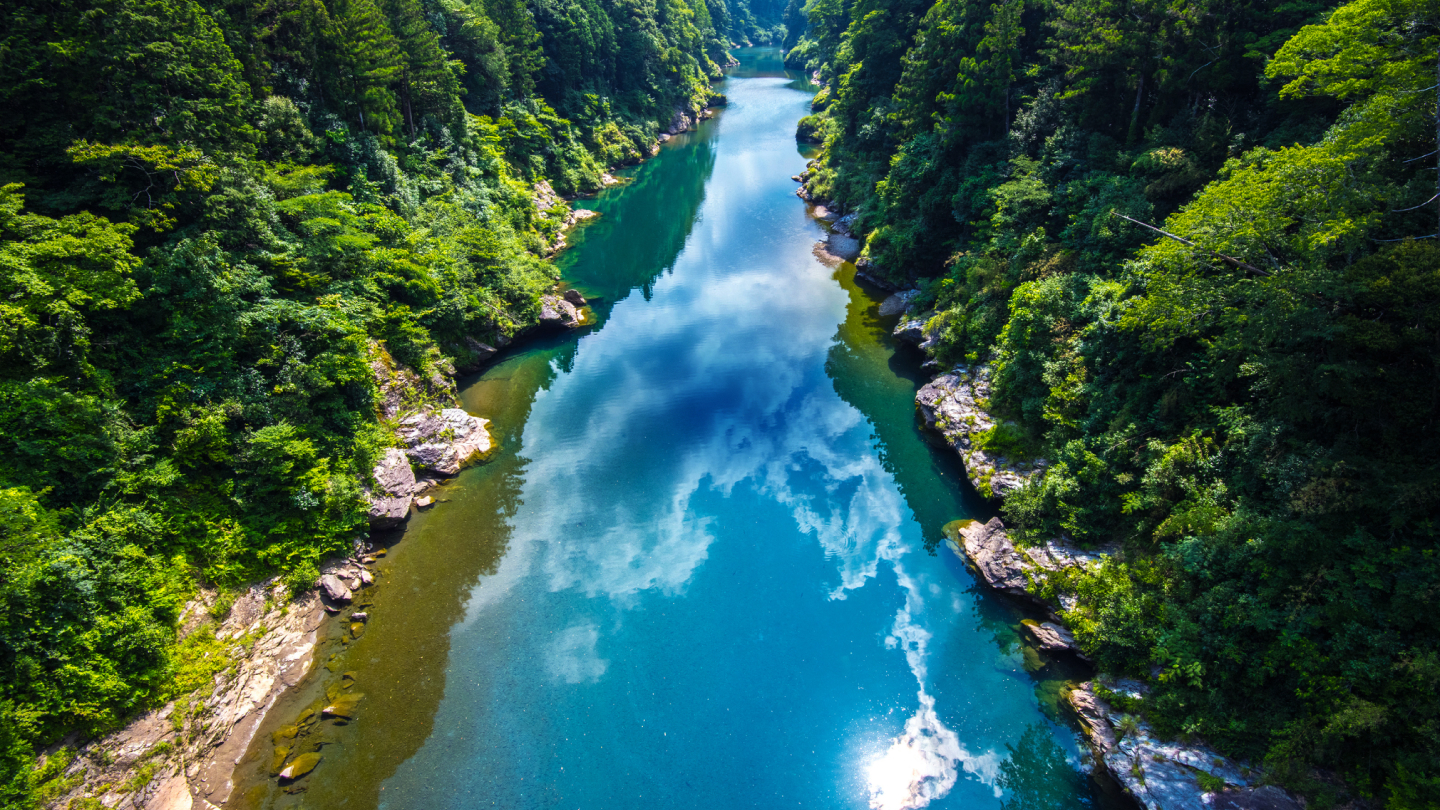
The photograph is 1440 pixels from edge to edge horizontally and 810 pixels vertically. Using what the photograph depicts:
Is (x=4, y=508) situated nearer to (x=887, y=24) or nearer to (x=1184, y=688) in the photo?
(x=1184, y=688)

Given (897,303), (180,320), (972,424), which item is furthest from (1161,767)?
(180,320)

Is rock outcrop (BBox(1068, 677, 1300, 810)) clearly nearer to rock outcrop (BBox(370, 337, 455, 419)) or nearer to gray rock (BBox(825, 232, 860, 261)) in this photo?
rock outcrop (BBox(370, 337, 455, 419))

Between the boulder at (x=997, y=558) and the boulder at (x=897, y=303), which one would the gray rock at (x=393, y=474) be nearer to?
the boulder at (x=997, y=558)

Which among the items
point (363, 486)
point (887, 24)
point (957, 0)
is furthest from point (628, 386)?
point (887, 24)

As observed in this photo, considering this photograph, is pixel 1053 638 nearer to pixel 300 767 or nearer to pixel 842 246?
pixel 300 767

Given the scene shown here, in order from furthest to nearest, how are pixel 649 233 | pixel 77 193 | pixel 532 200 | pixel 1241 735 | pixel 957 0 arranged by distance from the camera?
pixel 649 233 → pixel 532 200 → pixel 957 0 → pixel 77 193 → pixel 1241 735
